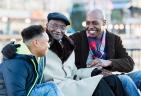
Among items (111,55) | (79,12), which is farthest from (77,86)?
(79,12)

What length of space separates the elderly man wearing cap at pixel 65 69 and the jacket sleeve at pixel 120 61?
0.31 m

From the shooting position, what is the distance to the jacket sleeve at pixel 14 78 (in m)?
2.71

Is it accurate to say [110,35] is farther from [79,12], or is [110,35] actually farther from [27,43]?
[79,12]

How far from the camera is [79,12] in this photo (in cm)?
1471

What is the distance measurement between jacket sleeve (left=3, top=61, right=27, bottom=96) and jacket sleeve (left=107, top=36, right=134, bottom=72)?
1.24 m

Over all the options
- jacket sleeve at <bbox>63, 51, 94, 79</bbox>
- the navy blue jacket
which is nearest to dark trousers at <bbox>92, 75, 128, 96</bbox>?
jacket sleeve at <bbox>63, 51, 94, 79</bbox>

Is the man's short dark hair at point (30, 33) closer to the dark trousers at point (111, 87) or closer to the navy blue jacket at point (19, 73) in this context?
the navy blue jacket at point (19, 73)

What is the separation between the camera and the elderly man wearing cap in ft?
10.1

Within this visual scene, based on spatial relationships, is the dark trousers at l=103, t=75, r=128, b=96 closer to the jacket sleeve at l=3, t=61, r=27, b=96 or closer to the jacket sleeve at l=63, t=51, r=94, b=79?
the jacket sleeve at l=63, t=51, r=94, b=79

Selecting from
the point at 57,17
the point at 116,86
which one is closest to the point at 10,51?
the point at 57,17

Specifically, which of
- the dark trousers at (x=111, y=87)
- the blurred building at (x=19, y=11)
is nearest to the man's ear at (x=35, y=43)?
the dark trousers at (x=111, y=87)

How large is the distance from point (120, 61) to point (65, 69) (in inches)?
23.9

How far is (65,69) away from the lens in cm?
350

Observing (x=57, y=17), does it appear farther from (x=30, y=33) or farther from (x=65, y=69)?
(x=30, y=33)
